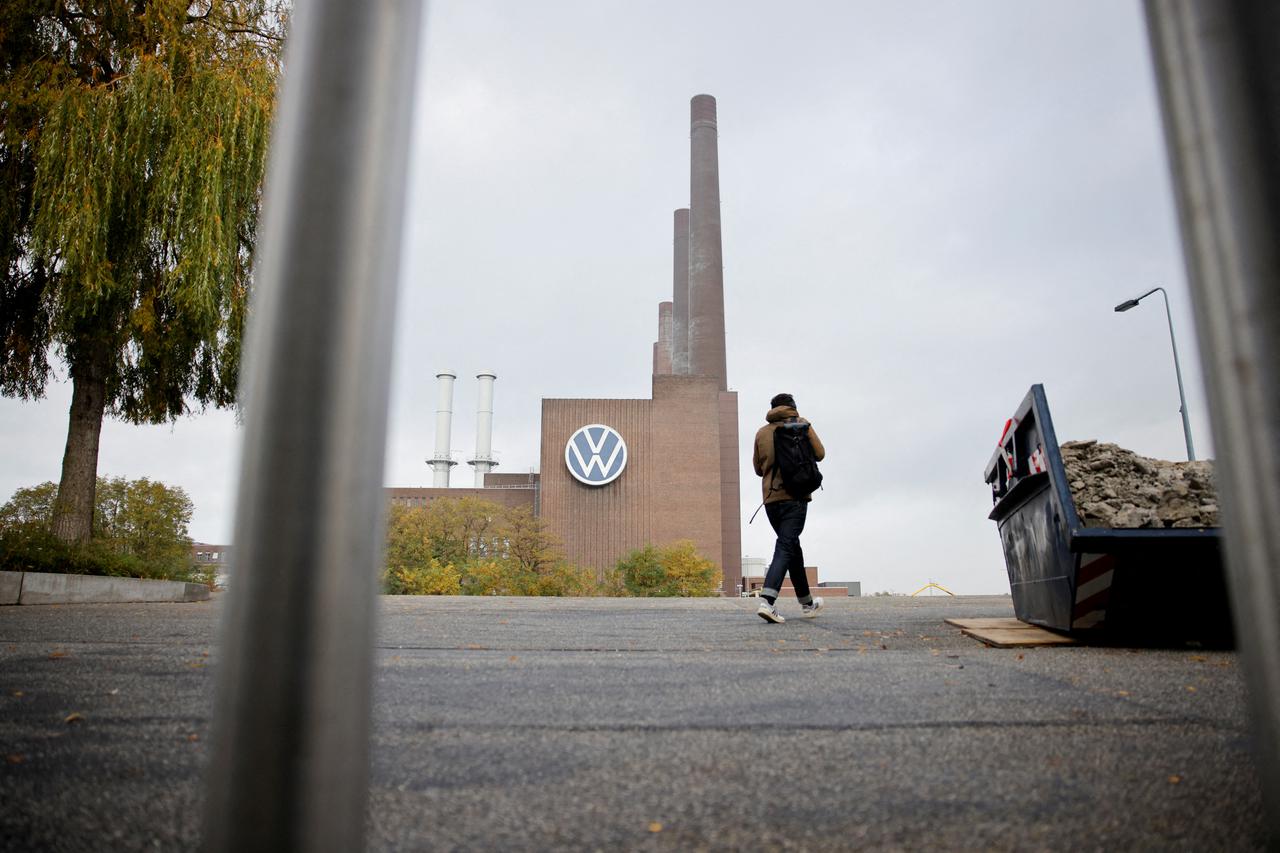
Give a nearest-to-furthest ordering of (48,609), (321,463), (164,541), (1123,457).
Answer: (321,463) → (1123,457) → (48,609) → (164,541)

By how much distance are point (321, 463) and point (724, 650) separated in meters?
4.69

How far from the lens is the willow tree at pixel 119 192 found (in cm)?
930

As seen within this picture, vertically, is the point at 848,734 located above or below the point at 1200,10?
below

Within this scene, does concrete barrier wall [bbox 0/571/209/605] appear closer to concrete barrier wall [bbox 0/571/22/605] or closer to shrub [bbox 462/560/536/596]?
concrete barrier wall [bbox 0/571/22/605]

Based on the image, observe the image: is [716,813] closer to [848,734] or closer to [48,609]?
[848,734]

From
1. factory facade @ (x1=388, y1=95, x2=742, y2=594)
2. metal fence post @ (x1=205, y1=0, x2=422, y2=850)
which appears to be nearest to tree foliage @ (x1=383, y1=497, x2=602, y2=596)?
factory facade @ (x1=388, y1=95, x2=742, y2=594)

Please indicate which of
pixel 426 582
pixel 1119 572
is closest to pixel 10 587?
pixel 1119 572

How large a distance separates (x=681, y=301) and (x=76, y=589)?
36.8 meters

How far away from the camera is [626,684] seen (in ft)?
11.3

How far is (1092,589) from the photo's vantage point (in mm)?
4938

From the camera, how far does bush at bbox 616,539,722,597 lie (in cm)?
2752

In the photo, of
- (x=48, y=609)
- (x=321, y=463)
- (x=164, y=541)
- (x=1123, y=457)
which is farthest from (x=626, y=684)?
(x=164, y=541)

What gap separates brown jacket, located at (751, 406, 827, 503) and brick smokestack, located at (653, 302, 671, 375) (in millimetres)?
42128

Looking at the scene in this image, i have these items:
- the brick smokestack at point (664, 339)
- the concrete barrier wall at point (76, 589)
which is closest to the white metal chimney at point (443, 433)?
the brick smokestack at point (664, 339)
